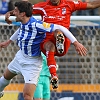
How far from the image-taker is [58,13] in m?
7.83

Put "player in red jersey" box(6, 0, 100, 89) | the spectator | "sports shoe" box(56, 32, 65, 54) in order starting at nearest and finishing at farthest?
"sports shoe" box(56, 32, 65, 54), "player in red jersey" box(6, 0, 100, 89), the spectator

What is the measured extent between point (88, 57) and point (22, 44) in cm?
239

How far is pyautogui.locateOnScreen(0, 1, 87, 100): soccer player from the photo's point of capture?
Result: 24.2 feet

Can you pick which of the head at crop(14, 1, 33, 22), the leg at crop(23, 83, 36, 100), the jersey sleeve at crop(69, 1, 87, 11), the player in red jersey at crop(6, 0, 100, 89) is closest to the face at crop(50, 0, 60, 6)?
the player in red jersey at crop(6, 0, 100, 89)

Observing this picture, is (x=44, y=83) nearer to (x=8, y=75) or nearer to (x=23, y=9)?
(x=8, y=75)

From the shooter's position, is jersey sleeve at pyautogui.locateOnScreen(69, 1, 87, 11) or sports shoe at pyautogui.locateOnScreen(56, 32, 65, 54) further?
jersey sleeve at pyautogui.locateOnScreen(69, 1, 87, 11)

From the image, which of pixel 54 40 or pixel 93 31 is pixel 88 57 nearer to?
pixel 93 31

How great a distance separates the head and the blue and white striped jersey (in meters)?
0.09

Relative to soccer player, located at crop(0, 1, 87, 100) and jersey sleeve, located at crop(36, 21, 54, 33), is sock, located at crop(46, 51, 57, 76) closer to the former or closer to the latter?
soccer player, located at crop(0, 1, 87, 100)

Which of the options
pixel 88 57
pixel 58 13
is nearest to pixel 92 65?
pixel 88 57

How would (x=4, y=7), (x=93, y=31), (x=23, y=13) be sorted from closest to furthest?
1. (x=23, y=13)
2. (x=93, y=31)
3. (x=4, y=7)

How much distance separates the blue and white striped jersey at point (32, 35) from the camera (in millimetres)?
7363

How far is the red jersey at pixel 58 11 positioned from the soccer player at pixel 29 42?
411 mm

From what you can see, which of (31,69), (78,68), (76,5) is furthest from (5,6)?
(31,69)
